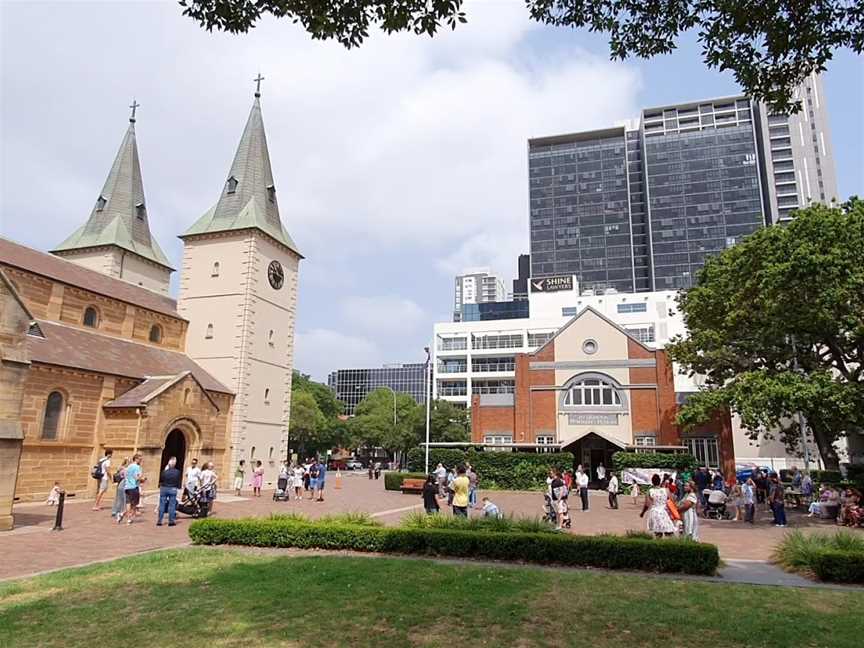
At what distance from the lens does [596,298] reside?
91.0m

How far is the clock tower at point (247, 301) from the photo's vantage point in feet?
119

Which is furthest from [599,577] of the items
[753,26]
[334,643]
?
[753,26]

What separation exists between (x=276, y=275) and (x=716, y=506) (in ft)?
96.8

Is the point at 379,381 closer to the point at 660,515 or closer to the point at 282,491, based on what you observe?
the point at 282,491

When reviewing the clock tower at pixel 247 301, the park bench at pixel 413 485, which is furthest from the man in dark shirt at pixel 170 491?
the clock tower at pixel 247 301

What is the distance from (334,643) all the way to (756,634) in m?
5.10

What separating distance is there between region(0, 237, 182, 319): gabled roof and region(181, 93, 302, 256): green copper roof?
202 inches

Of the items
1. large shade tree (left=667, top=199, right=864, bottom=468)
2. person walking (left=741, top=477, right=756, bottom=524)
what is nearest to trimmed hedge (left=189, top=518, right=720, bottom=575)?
person walking (left=741, top=477, right=756, bottom=524)

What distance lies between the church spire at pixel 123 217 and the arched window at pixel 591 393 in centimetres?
3134

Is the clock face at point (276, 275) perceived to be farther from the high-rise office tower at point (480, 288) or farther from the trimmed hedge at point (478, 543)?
the high-rise office tower at point (480, 288)

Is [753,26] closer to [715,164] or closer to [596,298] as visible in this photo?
[596,298]

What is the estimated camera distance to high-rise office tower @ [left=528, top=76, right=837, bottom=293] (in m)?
116

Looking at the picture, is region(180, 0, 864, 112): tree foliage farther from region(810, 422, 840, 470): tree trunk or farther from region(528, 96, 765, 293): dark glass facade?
region(528, 96, 765, 293): dark glass facade

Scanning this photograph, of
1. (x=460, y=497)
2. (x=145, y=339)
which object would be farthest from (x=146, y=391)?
(x=460, y=497)
